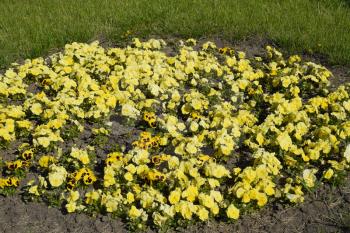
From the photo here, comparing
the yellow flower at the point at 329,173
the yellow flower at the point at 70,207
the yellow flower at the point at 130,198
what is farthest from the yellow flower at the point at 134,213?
the yellow flower at the point at 329,173

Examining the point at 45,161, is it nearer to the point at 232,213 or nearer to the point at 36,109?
the point at 36,109

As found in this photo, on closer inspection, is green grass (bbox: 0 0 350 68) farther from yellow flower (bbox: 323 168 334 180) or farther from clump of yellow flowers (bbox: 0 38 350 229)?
yellow flower (bbox: 323 168 334 180)

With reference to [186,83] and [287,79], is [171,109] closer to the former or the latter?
[186,83]

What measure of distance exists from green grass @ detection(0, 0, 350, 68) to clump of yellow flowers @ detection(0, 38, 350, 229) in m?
0.55

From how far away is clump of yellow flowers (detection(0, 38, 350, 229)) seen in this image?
456 centimetres

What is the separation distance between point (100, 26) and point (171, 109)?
2.60 metres

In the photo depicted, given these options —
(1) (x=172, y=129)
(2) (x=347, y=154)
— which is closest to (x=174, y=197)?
(1) (x=172, y=129)

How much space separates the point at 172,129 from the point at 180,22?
295 centimetres

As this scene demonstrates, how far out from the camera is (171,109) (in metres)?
5.77

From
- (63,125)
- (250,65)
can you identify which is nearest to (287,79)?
(250,65)

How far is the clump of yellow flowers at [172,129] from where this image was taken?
456cm

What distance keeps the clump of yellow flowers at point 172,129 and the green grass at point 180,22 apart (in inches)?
21.5

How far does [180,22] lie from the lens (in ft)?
25.5

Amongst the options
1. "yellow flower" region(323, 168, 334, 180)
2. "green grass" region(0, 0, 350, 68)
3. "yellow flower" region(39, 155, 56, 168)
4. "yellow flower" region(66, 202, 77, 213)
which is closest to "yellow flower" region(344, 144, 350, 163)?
"yellow flower" region(323, 168, 334, 180)
